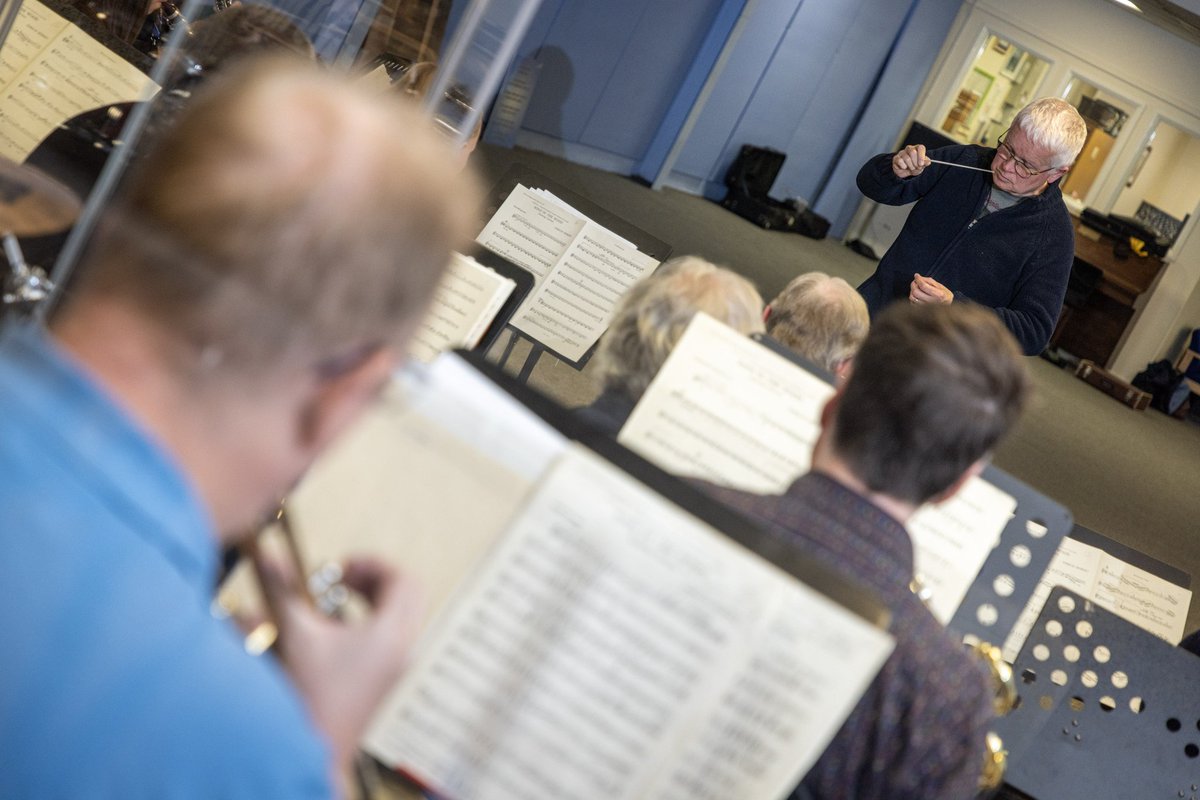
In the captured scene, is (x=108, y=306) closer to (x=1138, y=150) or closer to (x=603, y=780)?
(x=603, y=780)

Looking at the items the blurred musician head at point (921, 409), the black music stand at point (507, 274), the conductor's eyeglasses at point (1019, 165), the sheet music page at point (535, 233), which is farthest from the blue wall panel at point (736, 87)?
the blurred musician head at point (921, 409)

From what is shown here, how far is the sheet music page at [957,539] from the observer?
6.08 feet

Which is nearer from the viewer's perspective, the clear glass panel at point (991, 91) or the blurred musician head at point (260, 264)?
the blurred musician head at point (260, 264)

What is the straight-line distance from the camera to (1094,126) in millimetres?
13211

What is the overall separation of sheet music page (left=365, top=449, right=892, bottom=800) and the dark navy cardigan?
2.62m

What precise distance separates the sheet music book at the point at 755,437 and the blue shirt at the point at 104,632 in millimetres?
1127

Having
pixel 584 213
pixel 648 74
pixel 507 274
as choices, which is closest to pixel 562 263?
pixel 584 213

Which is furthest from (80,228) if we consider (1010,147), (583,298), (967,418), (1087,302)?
(1087,302)

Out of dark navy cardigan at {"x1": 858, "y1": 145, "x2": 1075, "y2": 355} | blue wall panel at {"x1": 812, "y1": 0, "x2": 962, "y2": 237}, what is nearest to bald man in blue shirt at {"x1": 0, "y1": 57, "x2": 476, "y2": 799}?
dark navy cardigan at {"x1": 858, "y1": 145, "x2": 1075, "y2": 355}

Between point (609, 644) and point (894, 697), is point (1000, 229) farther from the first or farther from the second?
point (609, 644)

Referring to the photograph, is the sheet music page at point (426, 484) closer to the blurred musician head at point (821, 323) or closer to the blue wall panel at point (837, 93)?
the blurred musician head at point (821, 323)

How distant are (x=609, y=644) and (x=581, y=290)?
7.47 ft

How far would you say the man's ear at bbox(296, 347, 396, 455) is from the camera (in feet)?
2.67

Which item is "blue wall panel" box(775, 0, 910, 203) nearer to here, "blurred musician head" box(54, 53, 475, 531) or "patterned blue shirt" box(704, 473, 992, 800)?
"patterned blue shirt" box(704, 473, 992, 800)
